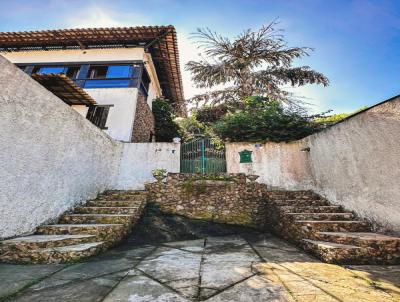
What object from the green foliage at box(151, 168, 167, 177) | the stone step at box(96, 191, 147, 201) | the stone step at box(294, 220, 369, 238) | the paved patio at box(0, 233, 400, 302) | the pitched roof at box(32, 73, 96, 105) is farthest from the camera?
the green foliage at box(151, 168, 167, 177)

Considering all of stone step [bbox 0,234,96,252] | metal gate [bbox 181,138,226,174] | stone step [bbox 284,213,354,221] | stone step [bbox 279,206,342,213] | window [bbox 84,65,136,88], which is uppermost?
window [bbox 84,65,136,88]

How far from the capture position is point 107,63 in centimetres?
1073

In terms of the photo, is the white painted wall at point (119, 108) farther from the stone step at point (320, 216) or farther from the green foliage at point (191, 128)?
the stone step at point (320, 216)

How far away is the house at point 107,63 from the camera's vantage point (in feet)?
31.6

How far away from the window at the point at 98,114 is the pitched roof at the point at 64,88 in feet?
1.26

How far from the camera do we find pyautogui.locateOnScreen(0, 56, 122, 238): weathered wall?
11.9 ft

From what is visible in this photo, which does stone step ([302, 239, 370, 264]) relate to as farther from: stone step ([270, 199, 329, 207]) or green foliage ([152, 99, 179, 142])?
green foliage ([152, 99, 179, 142])

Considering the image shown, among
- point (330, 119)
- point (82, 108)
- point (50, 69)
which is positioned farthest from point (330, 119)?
point (50, 69)

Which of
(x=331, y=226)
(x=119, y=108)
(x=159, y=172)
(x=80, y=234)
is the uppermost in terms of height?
(x=119, y=108)

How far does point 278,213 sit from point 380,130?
10.0 ft

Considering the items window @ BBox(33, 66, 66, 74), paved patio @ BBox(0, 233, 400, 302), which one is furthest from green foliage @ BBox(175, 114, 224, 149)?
paved patio @ BBox(0, 233, 400, 302)

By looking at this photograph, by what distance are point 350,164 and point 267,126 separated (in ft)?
11.0

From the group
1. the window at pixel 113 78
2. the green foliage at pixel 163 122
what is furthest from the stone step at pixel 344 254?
the window at pixel 113 78

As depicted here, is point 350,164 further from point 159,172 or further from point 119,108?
point 119,108
